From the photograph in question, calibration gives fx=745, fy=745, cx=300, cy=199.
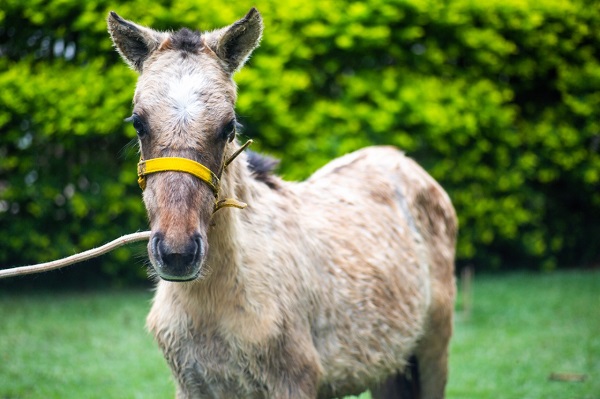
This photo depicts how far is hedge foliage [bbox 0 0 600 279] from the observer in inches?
352

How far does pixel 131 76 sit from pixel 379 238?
17.9 ft

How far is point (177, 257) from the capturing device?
9.20 ft

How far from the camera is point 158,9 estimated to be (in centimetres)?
886

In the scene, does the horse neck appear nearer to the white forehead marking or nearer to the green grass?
the white forehead marking

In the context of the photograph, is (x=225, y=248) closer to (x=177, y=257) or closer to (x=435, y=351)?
(x=177, y=257)

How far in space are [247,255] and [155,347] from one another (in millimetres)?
4561

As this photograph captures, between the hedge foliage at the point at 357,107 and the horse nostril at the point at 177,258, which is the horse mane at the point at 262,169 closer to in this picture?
the horse nostril at the point at 177,258

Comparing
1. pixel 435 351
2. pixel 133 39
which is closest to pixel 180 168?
pixel 133 39

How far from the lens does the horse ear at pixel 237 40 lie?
3.36 meters

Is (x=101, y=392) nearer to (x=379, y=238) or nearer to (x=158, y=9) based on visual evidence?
(x=379, y=238)

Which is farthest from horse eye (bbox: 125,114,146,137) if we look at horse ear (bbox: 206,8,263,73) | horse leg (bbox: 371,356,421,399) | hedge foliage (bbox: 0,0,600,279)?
hedge foliage (bbox: 0,0,600,279)

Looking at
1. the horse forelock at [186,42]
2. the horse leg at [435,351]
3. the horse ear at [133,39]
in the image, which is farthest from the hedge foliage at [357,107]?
the horse forelock at [186,42]

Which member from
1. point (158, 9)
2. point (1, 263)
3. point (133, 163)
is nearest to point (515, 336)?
point (133, 163)

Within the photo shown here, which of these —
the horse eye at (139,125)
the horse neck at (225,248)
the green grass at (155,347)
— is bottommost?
the green grass at (155,347)
